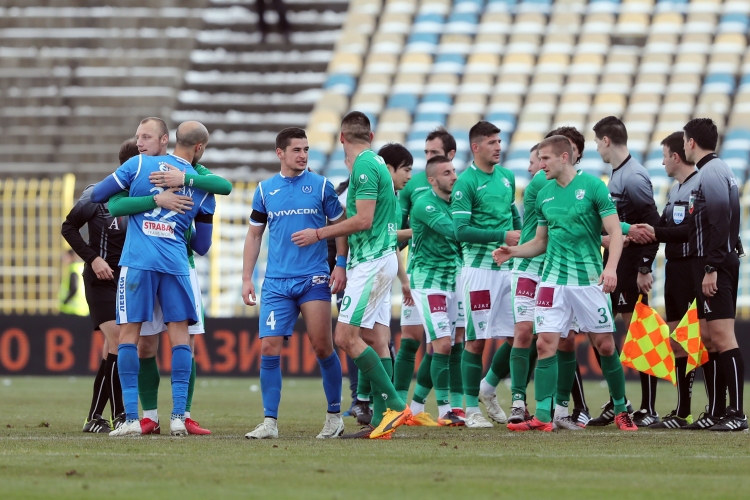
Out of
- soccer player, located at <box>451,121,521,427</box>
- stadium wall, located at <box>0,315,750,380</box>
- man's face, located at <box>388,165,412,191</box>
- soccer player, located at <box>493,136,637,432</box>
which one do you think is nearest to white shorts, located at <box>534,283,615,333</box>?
soccer player, located at <box>493,136,637,432</box>

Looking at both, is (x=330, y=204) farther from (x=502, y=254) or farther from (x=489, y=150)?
(x=489, y=150)

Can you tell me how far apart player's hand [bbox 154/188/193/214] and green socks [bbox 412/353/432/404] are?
2879 mm

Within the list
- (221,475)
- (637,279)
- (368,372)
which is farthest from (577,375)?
(221,475)

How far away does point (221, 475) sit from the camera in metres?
6.38

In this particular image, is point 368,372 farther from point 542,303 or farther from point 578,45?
point 578,45

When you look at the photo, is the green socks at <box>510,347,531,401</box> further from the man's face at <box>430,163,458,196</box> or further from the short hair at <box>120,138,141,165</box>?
the short hair at <box>120,138,141,165</box>

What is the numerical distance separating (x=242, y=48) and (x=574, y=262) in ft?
62.6

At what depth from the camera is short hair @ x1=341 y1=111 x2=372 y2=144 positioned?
8595 millimetres

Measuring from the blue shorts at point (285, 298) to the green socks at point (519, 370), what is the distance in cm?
190

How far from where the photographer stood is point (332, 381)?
28.6 feet

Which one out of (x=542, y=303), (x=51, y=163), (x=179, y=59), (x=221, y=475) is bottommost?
(x=221, y=475)

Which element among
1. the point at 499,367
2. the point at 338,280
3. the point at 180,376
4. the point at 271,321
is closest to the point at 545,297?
the point at 499,367

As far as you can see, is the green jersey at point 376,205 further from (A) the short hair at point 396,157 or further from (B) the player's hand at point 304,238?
(A) the short hair at point 396,157

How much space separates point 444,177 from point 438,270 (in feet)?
2.52
